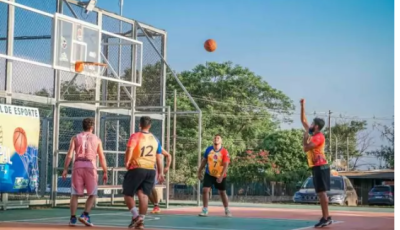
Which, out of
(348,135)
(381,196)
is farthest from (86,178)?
(348,135)

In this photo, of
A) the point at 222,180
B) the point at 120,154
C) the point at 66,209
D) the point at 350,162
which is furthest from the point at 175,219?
the point at 350,162

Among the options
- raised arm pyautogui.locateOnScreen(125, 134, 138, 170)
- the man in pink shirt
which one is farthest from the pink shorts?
raised arm pyautogui.locateOnScreen(125, 134, 138, 170)

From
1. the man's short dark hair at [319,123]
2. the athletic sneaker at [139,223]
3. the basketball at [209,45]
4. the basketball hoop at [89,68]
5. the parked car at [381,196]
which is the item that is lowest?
the parked car at [381,196]

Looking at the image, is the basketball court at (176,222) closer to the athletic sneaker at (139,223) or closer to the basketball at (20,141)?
the athletic sneaker at (139,223)

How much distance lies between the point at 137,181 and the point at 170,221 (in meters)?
2.58

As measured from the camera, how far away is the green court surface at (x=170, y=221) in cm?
1399

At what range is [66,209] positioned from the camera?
19188mm

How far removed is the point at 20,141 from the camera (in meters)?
18.6

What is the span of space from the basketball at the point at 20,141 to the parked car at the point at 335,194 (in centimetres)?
1314

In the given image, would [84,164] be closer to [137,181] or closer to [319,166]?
[137,181]

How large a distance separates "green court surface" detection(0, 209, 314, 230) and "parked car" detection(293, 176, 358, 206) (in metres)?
12.5

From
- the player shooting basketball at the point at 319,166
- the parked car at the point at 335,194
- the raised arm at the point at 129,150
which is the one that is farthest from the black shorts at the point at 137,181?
the parked car at the point at 335,194

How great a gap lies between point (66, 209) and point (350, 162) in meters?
62.4

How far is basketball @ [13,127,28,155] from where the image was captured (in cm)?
A: 1844
